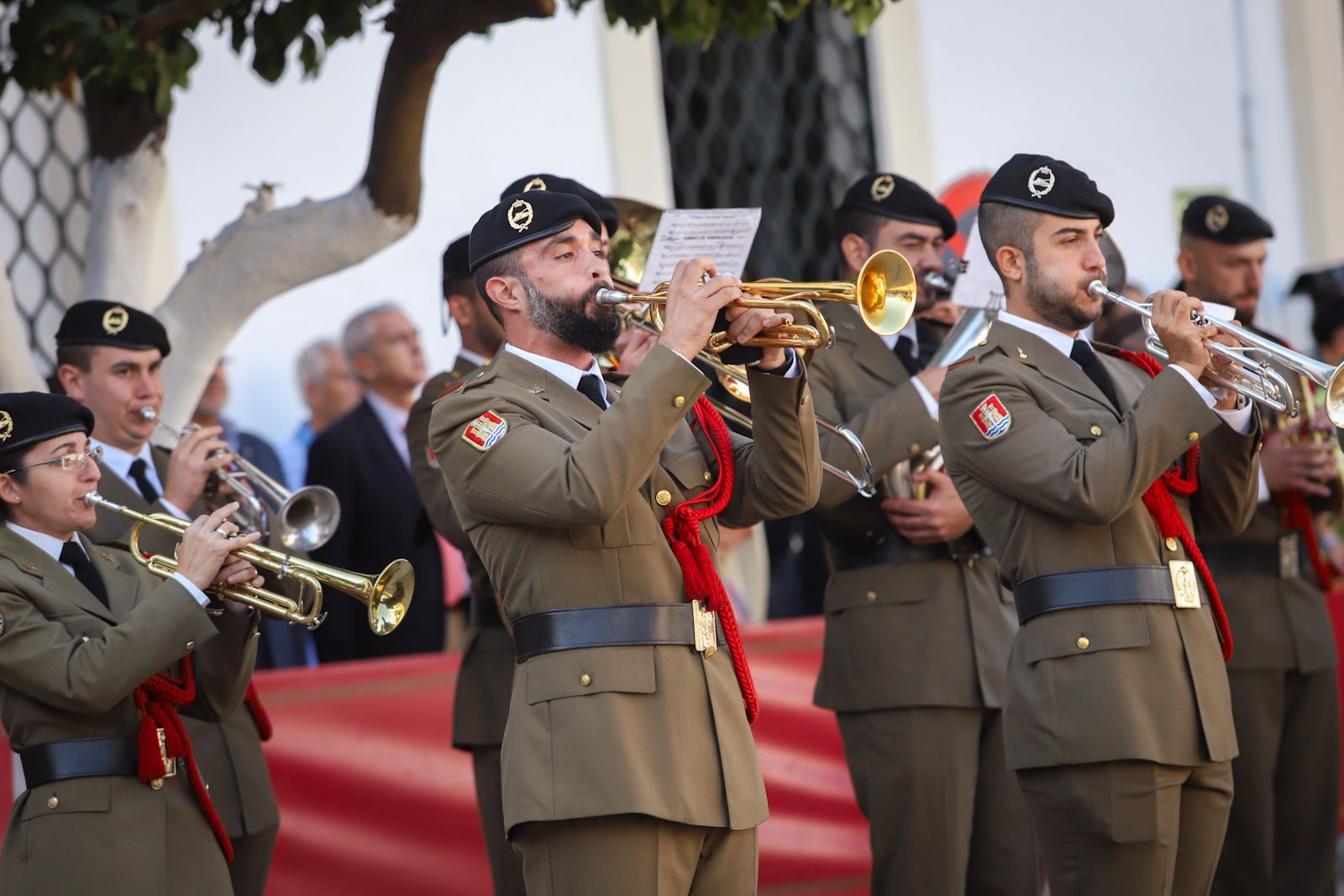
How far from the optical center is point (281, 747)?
20.1 ft

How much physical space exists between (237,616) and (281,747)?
168 centimetres

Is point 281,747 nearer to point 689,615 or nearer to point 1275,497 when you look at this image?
point 689,615

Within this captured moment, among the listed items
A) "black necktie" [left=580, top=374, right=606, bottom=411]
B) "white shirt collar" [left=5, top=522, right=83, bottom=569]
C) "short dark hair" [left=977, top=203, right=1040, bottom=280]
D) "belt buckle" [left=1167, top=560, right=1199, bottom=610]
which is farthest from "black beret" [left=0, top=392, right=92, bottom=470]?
"belt buckle" [left=1167, top=560, right=1199, bottom=610]

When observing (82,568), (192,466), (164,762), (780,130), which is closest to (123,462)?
(192,466)

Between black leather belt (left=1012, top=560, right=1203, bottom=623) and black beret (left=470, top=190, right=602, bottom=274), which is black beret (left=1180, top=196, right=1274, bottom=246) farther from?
black beret (left=470, top=190, right=602, bottom=274)

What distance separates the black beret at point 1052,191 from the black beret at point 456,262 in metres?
1.92

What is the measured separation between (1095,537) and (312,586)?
1.90 metres

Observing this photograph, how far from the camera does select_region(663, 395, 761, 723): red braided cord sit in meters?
3.87

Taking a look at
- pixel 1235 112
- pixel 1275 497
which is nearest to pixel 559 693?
pixel 1275 497

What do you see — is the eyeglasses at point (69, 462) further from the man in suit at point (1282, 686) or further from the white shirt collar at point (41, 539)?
the man in suit at point (1282, 686)

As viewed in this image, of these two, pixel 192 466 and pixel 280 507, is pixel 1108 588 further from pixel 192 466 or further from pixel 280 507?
pixel 192 466

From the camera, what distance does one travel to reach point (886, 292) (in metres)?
3.97

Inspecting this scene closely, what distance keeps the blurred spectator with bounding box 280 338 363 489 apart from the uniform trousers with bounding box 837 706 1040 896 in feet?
12.9

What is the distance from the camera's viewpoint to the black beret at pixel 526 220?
396cm
